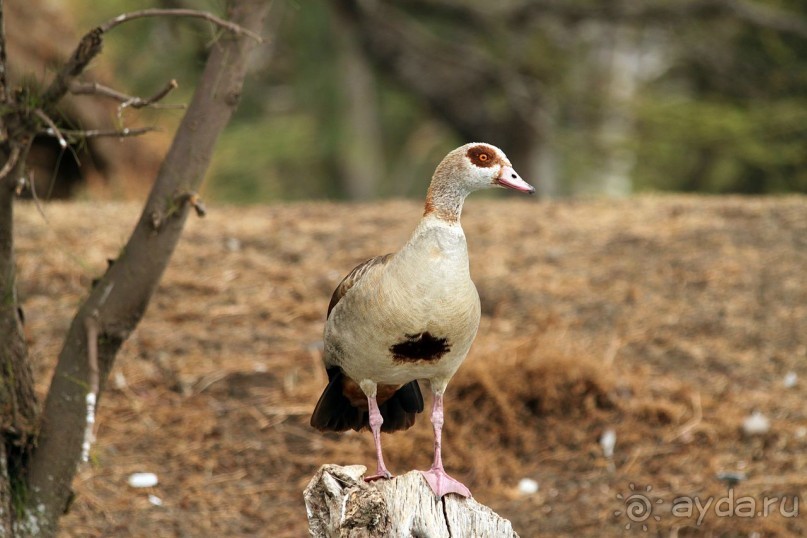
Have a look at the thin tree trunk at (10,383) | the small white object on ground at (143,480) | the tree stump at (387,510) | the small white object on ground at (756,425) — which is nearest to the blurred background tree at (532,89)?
the small white object on ground at (143,480)

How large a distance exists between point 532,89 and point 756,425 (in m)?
6.59

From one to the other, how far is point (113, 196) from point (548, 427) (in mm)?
4876

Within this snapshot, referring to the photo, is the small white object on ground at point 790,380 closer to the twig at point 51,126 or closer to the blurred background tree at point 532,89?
the twig at point 51,126

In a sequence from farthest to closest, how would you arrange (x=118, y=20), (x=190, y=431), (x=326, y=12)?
(x=326, y=12)
(x=190, y=431)
(x=118, y=20)

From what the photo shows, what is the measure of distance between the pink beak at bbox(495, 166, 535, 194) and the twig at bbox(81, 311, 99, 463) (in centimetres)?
151

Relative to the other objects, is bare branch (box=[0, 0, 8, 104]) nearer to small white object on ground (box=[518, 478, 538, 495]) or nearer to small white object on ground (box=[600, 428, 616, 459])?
small white object on ground (box=[518, 478, 538, 495])

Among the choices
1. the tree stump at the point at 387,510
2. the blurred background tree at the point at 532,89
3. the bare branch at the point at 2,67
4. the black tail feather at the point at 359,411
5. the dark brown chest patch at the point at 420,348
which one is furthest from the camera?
the blurred background tree at the point at 532,89

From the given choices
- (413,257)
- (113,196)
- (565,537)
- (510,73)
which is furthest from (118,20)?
(510,73)

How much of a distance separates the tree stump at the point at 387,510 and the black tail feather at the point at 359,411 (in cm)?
58

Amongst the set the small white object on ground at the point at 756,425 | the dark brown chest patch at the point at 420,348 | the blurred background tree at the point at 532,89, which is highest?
the blurred background tree at the point at 532,89

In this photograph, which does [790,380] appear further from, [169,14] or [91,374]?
[169,14]

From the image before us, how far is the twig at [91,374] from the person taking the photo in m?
3.54

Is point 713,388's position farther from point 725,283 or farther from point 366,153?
point 366,153

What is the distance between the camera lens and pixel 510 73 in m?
10.8
